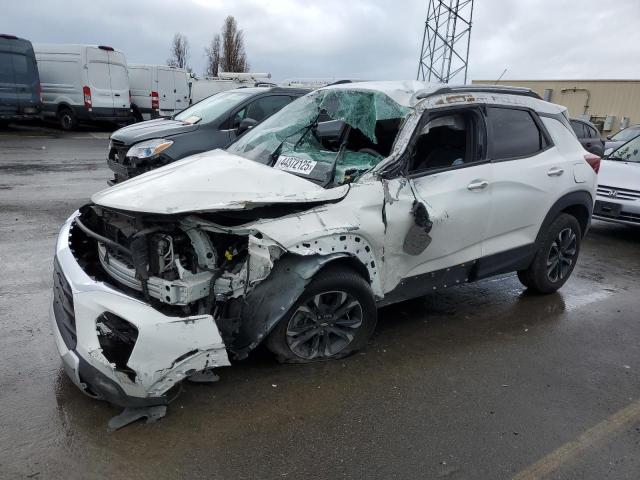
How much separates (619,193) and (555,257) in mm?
3361

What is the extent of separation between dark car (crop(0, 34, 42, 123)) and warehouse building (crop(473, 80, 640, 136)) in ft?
68.3

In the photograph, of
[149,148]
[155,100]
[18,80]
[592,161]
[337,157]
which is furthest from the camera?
[155,100]

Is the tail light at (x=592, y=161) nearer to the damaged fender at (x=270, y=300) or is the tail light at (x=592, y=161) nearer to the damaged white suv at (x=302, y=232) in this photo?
the damaged white suv at (x=302, y=232)

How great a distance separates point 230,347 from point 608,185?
6.82m

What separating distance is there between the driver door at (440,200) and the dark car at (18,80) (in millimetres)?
16562

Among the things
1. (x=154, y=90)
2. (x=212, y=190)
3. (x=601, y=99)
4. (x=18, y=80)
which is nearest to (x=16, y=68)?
(x=18, y=80)

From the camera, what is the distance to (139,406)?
2.83 metres

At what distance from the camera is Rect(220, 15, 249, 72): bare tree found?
51.4m

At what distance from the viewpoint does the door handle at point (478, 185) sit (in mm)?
4074

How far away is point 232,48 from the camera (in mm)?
51656

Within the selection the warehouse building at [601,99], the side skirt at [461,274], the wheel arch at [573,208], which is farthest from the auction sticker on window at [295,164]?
the warehouse building at [601,99]

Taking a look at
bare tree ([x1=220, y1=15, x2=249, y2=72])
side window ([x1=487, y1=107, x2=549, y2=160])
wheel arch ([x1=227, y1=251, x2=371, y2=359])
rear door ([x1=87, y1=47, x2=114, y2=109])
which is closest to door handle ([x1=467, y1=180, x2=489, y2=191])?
side window ([x1=487, y1=107, x2=549, y2=160])

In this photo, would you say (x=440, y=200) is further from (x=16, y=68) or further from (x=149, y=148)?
(x=16, y=68)

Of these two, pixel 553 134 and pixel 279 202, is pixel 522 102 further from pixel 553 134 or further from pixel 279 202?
pixel 279 202
